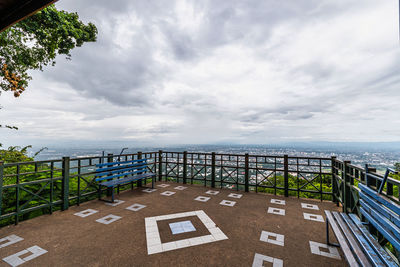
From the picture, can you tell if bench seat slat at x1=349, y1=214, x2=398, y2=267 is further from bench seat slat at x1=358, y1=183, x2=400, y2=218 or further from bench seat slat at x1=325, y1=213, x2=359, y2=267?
bench seat slat at x1=358, y1=183, x2=400, y2=218

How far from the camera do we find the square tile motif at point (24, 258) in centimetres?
258

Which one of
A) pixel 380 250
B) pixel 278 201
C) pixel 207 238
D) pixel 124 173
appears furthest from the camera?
pixel 124 173

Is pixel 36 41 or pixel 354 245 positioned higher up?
pixel 36 41

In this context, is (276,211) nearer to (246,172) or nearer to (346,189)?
(346,189)

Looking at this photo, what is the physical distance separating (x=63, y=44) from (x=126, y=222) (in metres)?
8.22

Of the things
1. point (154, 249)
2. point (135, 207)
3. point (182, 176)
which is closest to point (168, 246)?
point (154, 249)

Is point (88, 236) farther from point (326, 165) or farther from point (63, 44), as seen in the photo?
point (63, 44)

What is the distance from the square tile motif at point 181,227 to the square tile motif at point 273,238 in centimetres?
146

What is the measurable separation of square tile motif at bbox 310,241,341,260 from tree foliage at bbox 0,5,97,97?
9279 mm

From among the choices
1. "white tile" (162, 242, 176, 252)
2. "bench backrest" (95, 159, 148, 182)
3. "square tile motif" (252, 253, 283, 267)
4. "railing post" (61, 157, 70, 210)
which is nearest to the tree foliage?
"railing post" (61, 157, 70, 210)

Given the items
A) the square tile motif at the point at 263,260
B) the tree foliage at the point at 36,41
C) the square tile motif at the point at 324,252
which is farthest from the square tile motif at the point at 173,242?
the tree foliage at the point at 36,41

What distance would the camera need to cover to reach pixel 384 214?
201cm

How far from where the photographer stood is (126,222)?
3.97m

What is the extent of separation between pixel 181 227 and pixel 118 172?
11.3ft
